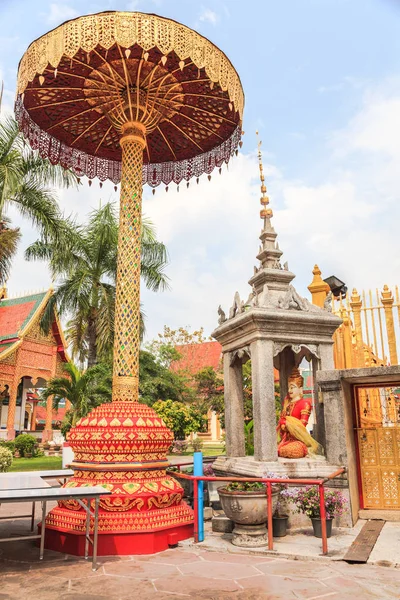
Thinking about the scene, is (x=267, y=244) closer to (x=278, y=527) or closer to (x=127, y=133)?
(x=127, y=133)

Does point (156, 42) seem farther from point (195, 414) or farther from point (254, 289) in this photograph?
point (195, 414)

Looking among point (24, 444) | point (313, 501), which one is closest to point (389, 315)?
point (313, 501)

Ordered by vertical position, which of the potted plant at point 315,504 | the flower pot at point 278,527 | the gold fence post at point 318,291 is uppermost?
the gold fence post at point 318,291

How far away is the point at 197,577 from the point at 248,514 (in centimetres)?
126

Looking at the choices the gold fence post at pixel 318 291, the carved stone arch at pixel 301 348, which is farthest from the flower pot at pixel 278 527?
the gold fence post at pixel 318 291

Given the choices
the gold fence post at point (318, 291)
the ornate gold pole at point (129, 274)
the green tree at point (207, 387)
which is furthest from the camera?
the green tree at point (207, 387)

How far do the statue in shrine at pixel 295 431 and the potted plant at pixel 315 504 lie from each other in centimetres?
112

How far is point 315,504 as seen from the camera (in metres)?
5.96

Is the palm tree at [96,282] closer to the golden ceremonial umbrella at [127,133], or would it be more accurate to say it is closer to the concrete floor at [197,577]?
the golden ceremonial umbrella at [127,133]

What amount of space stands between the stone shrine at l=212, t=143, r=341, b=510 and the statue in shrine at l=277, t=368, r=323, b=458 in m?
0.11

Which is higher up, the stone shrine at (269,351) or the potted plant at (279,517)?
the stone shrine at (269,351)

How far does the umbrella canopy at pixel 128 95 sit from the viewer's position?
6.52 m

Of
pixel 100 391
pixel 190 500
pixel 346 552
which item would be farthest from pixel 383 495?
pixel 100 391

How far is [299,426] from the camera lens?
7.49 m
